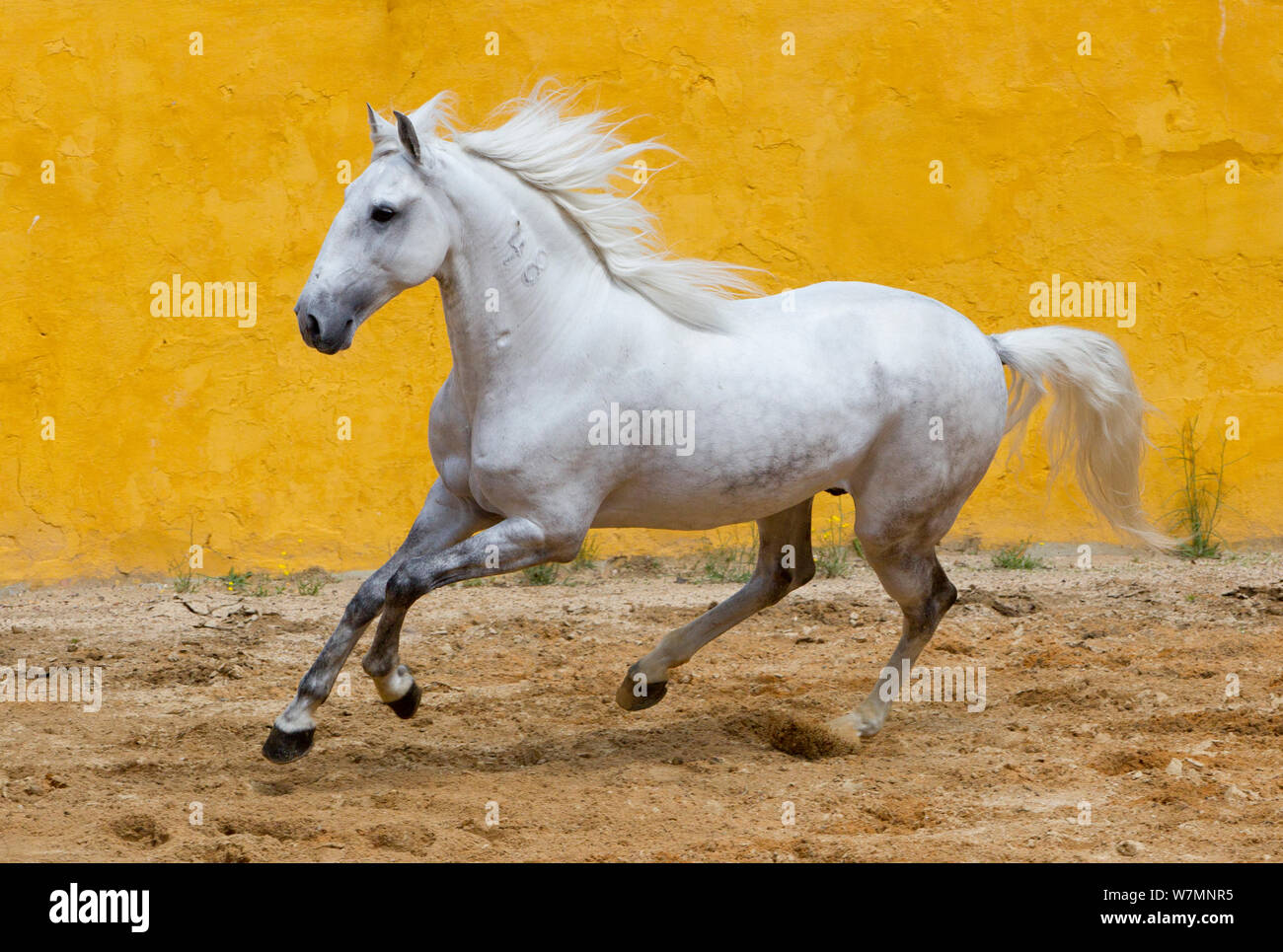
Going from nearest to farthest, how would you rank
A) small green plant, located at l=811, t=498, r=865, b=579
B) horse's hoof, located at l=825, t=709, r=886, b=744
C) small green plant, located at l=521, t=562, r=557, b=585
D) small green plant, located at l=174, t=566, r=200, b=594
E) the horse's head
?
the horse's head → horse's hoof, located at l=825, t=709, r=886, b=744 → small green plant, located at l=174, t=566, r=200, b=594 → small green plant, located at l=521, t=562, r=557, b=585 → small green plant, located at l=811, t=498, r=865, b=579

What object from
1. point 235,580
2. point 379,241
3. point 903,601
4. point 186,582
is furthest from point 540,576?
point 379,241

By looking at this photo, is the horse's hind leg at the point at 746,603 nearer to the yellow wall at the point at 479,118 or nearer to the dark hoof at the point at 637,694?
the dark hoof at the point at 637,694

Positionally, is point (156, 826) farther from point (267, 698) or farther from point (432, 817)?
point (267, 698)

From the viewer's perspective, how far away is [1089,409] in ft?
17.4

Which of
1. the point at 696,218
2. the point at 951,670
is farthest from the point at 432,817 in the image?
the point at 696,218

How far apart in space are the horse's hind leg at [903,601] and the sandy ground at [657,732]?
107 mm

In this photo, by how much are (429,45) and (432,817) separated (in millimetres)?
4932

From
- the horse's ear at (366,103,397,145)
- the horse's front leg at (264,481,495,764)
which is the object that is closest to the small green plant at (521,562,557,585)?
the horse's front leg at (264,481,495,764)

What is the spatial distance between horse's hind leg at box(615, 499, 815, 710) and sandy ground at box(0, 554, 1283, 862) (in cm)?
19

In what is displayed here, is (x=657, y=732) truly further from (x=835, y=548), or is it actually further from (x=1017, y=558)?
(x=1017, y=558)

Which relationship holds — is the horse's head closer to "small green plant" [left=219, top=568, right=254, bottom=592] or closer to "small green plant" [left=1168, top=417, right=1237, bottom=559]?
"small green plant" [left=219, top=568, right=254, bottom=592]


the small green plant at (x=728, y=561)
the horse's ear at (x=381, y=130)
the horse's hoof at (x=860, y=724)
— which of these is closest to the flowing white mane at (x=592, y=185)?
the horse's ear at (x=381, y=130)

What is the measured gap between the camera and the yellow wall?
24.6 feet

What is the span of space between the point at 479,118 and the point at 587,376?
3769mm
